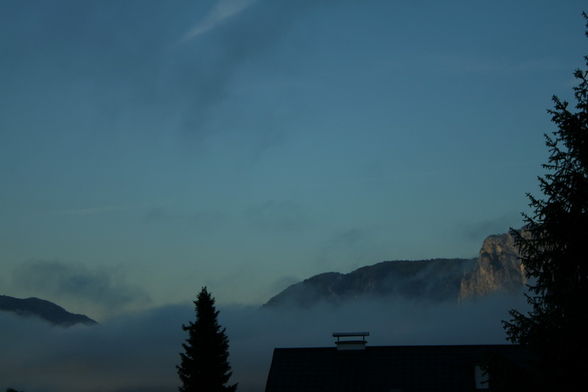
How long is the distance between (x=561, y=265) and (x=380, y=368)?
35.6 metres

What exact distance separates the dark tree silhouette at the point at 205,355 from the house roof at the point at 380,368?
321 inches

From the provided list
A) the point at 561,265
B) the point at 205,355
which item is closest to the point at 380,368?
the point at 205,355

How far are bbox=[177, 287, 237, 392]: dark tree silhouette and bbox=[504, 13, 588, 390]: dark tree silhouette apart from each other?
28820mm

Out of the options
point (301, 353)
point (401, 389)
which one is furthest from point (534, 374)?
point (301, 353)

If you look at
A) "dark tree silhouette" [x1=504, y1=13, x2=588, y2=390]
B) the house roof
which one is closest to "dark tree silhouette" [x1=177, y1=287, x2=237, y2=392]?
the house roof

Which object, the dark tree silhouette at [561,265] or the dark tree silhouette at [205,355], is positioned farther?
the dark tree silhouette at [205,355]

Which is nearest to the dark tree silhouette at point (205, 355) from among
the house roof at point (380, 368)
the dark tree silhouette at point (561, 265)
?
the house roof at point (380, 368)

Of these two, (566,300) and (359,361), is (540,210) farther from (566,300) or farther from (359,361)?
(359,361)

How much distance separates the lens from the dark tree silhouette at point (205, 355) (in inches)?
1809

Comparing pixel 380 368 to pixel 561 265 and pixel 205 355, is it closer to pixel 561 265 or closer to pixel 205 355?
pixel 205 355

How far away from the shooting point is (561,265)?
20062 mm

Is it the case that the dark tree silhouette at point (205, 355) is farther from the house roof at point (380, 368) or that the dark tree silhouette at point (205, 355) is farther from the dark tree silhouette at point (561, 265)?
the dark tree silhouette at point (561, 265)

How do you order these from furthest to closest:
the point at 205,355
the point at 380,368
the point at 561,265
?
the point at 380,368 → the point at 205,355 → the point at 561,265

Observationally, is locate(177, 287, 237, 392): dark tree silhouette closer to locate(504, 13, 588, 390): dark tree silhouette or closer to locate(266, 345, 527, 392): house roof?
locate(266, 345, 527, 392): house roof
